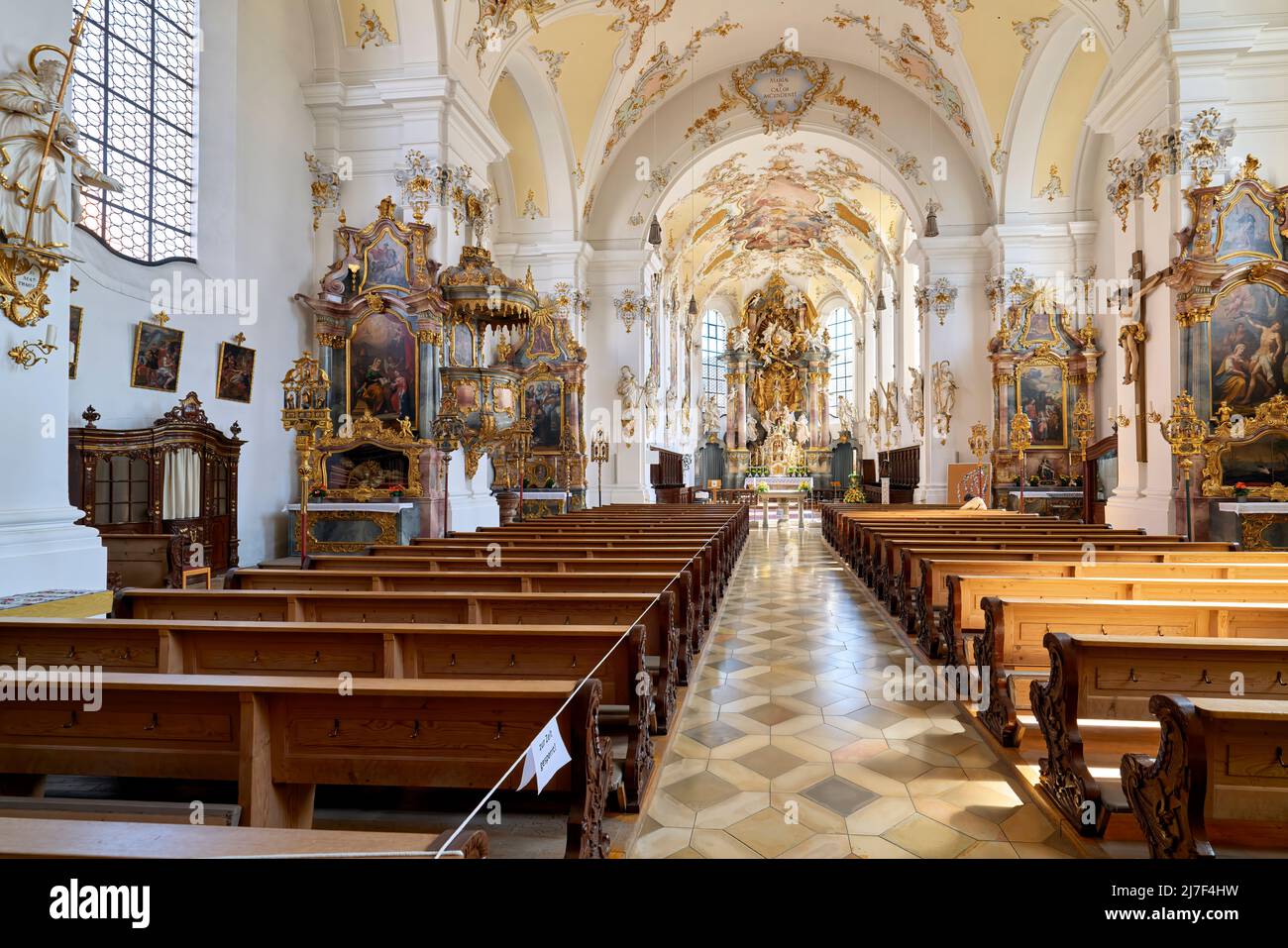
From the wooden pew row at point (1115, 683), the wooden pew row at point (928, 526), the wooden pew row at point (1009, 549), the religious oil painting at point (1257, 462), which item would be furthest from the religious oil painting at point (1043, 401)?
the wooden pew row at point (1115, 683)

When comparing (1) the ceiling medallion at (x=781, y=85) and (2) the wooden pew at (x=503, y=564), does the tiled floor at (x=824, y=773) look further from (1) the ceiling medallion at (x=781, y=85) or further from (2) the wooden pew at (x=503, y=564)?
(1) the ceiling medallion at (x=781, y=85)

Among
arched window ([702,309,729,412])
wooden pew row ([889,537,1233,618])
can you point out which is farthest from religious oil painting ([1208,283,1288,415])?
arched window ([702,309,729,412])

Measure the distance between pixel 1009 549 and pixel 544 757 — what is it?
16.8 feet

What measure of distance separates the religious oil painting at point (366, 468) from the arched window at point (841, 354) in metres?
24.0

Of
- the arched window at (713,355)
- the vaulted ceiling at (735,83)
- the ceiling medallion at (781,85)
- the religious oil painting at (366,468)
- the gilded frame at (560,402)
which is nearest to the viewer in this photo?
the religious oil painting at (366,468)

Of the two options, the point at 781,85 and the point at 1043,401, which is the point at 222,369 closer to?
the point at 781,85

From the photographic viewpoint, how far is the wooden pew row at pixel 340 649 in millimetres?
2729

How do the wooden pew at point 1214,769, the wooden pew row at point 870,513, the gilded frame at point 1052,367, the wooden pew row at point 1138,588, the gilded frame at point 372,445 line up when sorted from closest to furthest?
the wooden pew at point 1214,769, the wooden pew row at point 1138,588, the gilded frame at point 372,445, the wooden pew row at point 870,513, the gilded frame at point 1052,367

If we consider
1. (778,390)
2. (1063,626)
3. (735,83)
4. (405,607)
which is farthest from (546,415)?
(778,390)

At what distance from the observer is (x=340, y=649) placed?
2.75 m

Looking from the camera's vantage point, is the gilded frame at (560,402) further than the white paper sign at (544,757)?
Yes

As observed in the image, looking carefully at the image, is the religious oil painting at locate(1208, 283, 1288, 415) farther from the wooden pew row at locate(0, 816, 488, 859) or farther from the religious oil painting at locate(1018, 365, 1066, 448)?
the wooden pew row at locate(0, 816, 488, 859)

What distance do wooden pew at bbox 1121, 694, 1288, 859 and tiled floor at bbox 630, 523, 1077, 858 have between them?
603 mm
